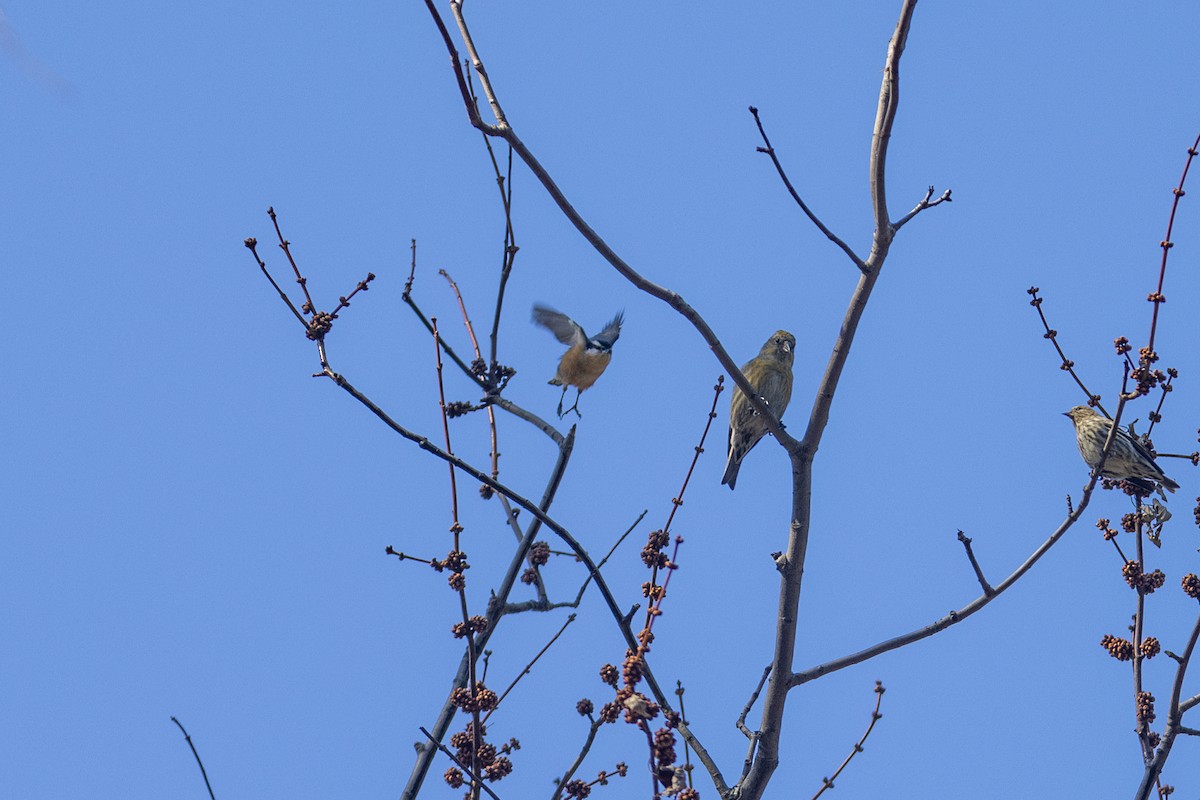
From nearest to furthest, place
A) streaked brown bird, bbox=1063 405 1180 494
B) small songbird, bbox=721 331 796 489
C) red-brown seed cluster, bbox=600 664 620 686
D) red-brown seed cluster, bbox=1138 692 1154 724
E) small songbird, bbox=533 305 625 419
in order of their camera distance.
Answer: red-brown seed cluster, bbox=600 664 620 686 → red-brown seed cluster, bbox=1138 692 1154 724 → streaked brown bird, bbox=1063 405 1180 494 → small songbird, bbox=721 331 796 489 → small songbird, bbox=533 305 625 419

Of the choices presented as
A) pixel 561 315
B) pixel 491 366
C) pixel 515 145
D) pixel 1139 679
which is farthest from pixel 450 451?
pixel 561 315

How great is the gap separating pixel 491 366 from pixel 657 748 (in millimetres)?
2603

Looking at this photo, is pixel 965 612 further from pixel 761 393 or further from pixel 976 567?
pixel 761 393

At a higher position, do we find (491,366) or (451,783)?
(491,366)

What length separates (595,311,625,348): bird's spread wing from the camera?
10.6 meters

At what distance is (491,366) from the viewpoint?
18.5ft

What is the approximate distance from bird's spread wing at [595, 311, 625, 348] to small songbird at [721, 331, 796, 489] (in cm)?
109

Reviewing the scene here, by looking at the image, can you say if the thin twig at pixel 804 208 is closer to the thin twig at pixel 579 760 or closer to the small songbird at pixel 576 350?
the thin twig at pixel 579 760

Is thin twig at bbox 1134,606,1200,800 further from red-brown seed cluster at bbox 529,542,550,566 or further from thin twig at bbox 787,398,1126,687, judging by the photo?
red-brown seed cluster at bbox 529,542,550,566

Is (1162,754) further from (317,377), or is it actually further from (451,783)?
(317,377)

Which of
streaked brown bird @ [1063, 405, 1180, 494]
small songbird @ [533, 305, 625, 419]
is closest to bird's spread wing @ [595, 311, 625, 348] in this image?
→ small songbird @ [533, 305, 625, 419]

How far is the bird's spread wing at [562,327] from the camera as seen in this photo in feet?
34.2

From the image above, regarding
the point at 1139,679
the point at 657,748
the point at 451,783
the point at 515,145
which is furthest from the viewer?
the point at 1139,679

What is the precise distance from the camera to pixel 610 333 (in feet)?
35.4
